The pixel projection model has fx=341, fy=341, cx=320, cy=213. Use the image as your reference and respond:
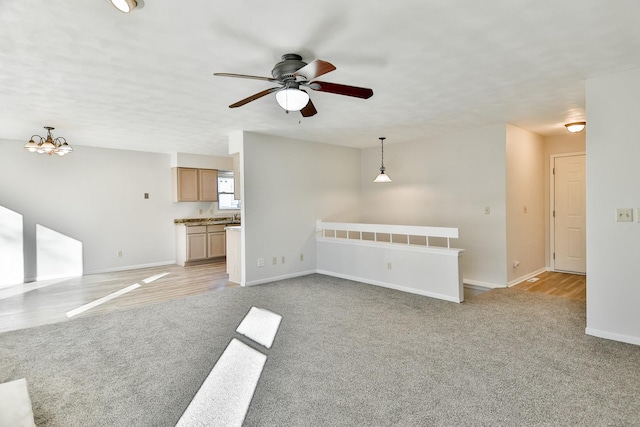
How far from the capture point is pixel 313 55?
2529 mm

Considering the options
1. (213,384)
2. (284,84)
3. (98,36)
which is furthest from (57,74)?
(213,384)

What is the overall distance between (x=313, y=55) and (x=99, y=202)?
568cm

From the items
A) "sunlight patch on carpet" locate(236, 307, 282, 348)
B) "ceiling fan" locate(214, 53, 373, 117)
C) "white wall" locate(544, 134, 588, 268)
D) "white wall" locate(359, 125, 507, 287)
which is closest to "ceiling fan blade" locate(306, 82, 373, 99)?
"ceiling fan" locate(214, 53, 373, 117)

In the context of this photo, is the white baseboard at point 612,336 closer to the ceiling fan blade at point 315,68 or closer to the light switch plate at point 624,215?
the light switch plate at point 624,215

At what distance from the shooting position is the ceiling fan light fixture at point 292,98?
2512mm

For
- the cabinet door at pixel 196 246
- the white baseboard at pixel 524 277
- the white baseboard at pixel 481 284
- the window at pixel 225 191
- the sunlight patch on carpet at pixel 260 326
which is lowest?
the sunlight patch on carpet at pixel 260 326

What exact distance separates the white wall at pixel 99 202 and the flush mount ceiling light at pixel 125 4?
536 centimetres

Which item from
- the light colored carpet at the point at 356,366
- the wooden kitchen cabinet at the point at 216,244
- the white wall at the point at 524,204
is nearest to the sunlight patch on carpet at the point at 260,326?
the light colored carpet at the point at 356,366

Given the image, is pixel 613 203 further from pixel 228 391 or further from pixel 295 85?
pixel 228 391

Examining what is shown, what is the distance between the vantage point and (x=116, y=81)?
3.00 metres

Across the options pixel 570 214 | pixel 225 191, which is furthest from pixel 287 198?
pixel 570 214

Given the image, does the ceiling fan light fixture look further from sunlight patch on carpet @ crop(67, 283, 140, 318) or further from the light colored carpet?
sunlight patch on carpet @ crop(67, 283, 140, 318)

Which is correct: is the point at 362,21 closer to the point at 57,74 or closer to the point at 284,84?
the point at 284,84

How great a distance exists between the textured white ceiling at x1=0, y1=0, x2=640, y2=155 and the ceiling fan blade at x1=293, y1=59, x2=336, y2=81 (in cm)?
23
